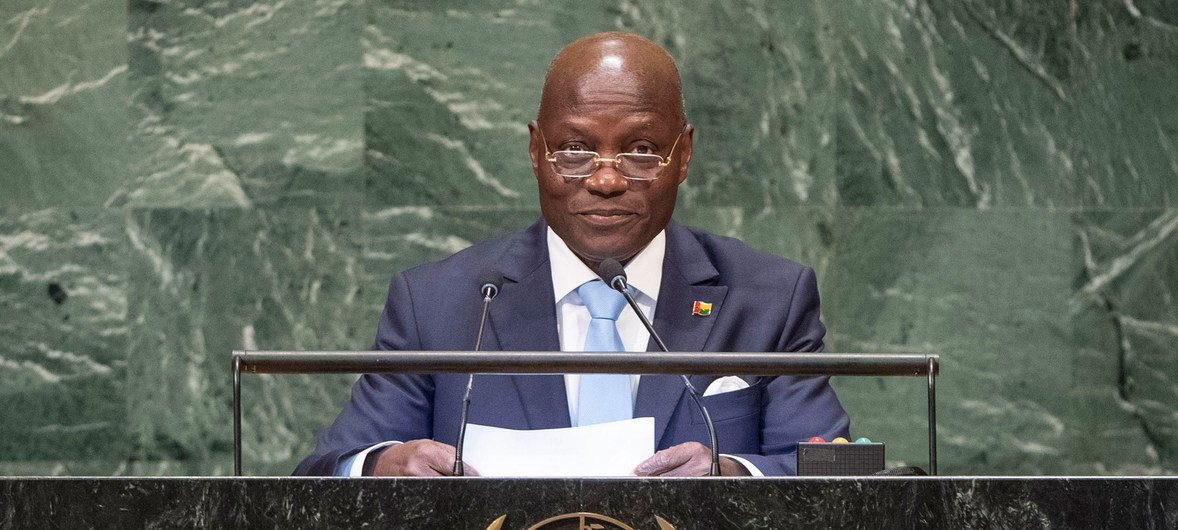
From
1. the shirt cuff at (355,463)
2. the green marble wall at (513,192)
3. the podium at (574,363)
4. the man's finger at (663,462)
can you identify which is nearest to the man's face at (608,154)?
the shirt cuff at (355,463)

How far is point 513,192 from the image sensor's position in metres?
4.95

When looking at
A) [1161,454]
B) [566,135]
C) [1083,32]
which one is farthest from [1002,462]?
[566,135]

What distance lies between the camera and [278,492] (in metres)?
1.94

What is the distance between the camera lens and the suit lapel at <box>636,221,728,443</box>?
3068 millimetres

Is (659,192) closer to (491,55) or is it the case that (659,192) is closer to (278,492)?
(278,492)

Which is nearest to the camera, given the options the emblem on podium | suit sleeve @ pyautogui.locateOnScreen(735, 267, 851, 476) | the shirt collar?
the emblem on podium

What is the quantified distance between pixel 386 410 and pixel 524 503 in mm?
1194

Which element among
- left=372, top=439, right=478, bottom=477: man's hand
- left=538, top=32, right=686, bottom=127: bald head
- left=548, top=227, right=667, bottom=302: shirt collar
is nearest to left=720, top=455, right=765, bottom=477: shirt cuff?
left=372, top=439, right=478, bottom=477: man's hand

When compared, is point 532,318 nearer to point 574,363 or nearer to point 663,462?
point 663,462

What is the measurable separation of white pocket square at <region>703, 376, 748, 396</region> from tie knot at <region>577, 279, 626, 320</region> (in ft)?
0.81

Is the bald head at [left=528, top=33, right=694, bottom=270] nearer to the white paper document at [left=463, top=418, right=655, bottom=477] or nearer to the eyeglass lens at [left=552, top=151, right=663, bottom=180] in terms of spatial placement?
the eyeglass lens at [left=552, top=151, right=663, bottom=180]

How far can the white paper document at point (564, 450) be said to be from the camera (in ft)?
8.09

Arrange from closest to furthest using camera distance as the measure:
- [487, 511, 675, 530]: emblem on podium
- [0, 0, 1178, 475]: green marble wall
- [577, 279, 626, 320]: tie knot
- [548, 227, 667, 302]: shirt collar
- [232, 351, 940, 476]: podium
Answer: [487, 511, 675, 530]: emblem on podium → [232, 351, 940, 476]: podium → [577, 279, 626, 320]: tie knot → [548, 227, 667, 302]: shirt collar → [0, 0, 1178, 475]: green marble wall

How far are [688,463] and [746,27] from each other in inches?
105
